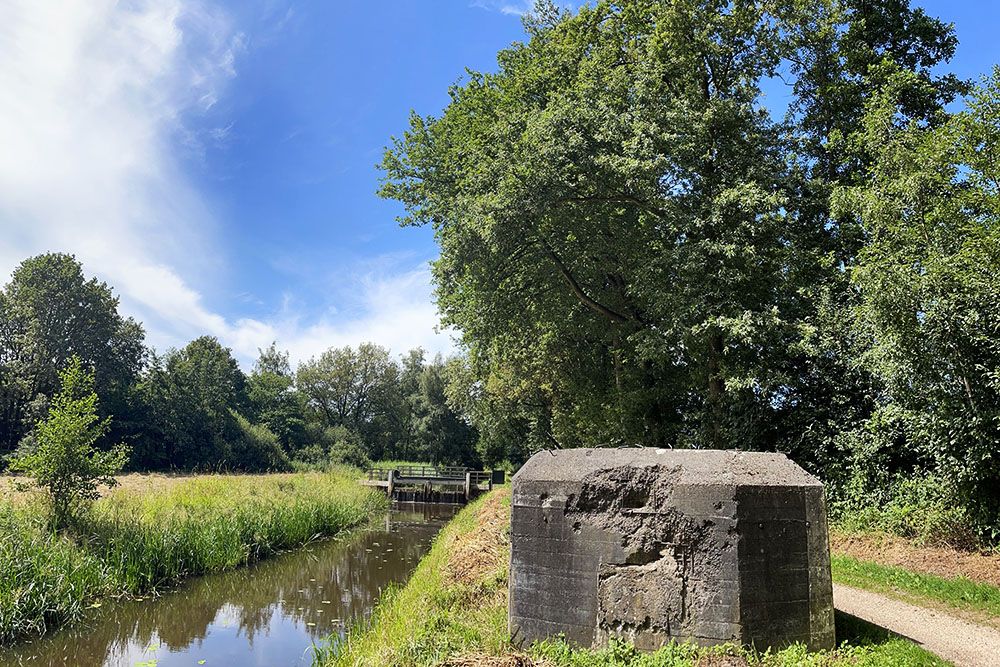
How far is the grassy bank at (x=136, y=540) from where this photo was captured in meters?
10.6

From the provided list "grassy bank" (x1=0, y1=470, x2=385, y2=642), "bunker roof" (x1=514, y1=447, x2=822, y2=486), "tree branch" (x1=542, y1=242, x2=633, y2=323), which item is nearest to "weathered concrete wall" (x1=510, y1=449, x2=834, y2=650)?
"bunker roof" (x1=514, y1=447, x2=822, y2=486)

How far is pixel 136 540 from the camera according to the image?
44.4 feet

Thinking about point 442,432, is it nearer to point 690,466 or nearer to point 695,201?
point 695,201

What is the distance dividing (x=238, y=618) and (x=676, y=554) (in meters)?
10.1

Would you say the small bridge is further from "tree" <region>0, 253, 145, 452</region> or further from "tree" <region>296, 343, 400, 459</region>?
"tree" <region>296, 343, 400, 459</region>

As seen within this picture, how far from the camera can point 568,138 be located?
17484mm

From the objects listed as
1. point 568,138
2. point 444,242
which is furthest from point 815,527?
point 444,242

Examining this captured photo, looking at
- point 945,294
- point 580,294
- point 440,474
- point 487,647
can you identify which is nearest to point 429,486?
point 440,474

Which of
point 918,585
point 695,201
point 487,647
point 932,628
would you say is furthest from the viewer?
point 695,201

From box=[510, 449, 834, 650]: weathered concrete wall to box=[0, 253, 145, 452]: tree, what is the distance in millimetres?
47886

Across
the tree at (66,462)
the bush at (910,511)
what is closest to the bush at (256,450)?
the tree at (66,462)

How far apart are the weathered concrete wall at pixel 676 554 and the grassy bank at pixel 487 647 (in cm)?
17

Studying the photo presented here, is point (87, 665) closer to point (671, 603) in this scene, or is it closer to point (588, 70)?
point (671, 603)

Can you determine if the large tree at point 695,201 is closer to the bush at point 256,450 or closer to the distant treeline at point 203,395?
the distant treeline at point 203,395
